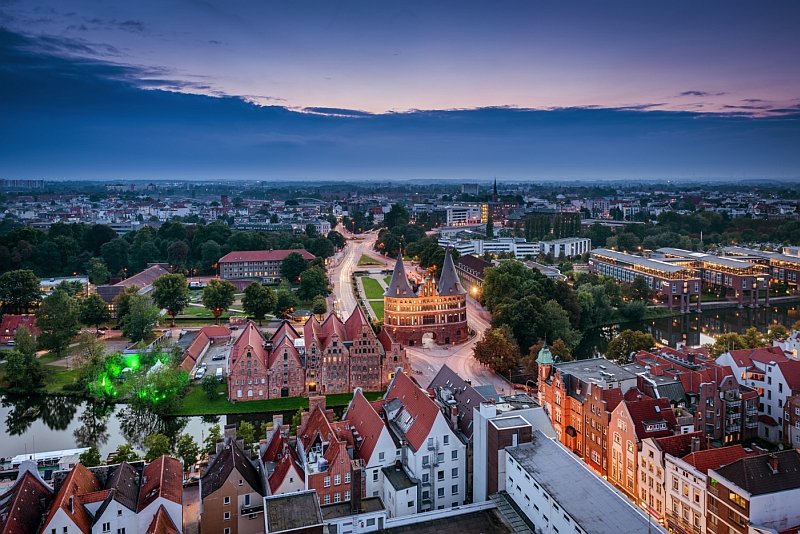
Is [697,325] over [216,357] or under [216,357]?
under

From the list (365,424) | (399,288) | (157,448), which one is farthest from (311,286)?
(365,424)

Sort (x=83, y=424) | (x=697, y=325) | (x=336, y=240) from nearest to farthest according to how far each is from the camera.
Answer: (x=83, y=424)
(x=697, y=325)
(x=336, y=240)

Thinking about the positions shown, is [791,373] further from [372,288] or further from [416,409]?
[372,288]

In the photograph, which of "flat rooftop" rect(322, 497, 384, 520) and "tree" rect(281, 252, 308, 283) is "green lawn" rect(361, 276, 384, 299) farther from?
"flat rooftop" rect(322, 497, 384, 520)

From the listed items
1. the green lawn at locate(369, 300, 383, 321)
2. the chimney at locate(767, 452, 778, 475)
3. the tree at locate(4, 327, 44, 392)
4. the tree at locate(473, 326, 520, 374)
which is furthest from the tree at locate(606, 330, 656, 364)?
the tree at locate(4, 327, 44, 392)

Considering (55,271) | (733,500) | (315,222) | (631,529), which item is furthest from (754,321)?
(315,222)
